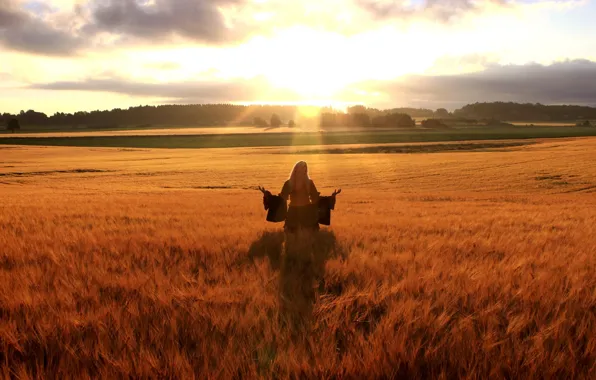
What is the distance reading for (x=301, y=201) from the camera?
695 cm

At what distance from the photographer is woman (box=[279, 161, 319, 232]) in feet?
22.0

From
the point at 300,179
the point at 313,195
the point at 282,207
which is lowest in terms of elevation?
the point at 282,207

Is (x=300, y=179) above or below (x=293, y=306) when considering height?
above

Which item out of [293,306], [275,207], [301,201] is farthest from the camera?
A: [301,201]

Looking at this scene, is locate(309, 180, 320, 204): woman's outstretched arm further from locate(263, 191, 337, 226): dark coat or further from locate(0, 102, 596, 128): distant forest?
locate(0, 102, 596, 128): distant forest

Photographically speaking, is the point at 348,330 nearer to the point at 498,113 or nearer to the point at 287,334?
the point at 287,334

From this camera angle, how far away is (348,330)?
225 centimetres

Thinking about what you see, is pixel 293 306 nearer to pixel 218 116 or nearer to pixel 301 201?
pixel 301 201

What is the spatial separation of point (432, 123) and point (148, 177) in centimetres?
9195

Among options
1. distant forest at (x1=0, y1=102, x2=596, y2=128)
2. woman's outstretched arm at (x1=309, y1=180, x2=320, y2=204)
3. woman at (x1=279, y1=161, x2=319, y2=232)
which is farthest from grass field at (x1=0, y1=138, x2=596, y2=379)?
distant forest at (x1=0, y1=102, x2=596, y2=128)

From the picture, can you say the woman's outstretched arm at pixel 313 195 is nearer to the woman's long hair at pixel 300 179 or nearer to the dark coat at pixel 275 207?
the woman's long hair at pixel 300 179

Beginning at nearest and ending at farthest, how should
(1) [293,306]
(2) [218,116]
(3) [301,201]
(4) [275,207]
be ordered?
(1) [293,306] < (4) [275,207] < (3) [301,201] < (2) [218,116]

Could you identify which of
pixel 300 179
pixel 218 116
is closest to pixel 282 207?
pixel 300 179

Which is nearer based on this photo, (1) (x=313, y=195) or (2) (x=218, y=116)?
(1) (x=313, y=195)
